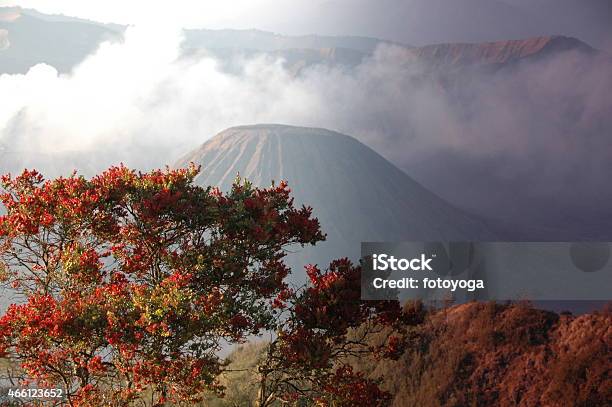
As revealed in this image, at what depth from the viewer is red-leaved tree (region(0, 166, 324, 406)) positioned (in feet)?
27.6

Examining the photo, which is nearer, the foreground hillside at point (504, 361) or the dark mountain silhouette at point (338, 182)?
the foreground hillside at point (504, 361)

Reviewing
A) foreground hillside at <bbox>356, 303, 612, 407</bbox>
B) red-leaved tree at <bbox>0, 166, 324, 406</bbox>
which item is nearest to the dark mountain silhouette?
foreground hillside at <bbox>356, 303, 612, 407</bbox>

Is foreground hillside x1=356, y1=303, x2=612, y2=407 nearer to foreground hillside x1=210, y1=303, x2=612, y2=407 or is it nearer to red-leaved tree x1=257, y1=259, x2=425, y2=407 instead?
foreground hillside x1=210, y1=303, x2=612, y2=407

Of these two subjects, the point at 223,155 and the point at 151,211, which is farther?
the point at 223,155

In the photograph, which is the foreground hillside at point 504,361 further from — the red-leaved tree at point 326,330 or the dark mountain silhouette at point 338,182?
the dark mountain silhouette at point 338,182

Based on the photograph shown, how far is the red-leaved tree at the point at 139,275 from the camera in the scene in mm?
8414

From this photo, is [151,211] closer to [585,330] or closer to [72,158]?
[585,330]

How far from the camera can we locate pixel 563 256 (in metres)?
100

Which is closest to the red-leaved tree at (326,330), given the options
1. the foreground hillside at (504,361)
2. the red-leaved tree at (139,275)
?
the red-leaved tree at (139,275)

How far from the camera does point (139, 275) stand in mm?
9766

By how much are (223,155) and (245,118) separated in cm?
1242

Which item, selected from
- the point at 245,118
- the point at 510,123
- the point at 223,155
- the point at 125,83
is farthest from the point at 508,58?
the point at 125,83

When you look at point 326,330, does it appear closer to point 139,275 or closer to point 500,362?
point 139,275

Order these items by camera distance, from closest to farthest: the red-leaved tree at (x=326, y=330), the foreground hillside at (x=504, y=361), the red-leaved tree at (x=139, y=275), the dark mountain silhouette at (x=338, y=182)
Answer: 1. the red-leaved tree at (x=139, y=275)
2. the red-leaved tree at (x=326, y=330)
3. the foreground hillside at (x=504, y=361)
4. the dark mountain silhouette at (x=338, y=182)
